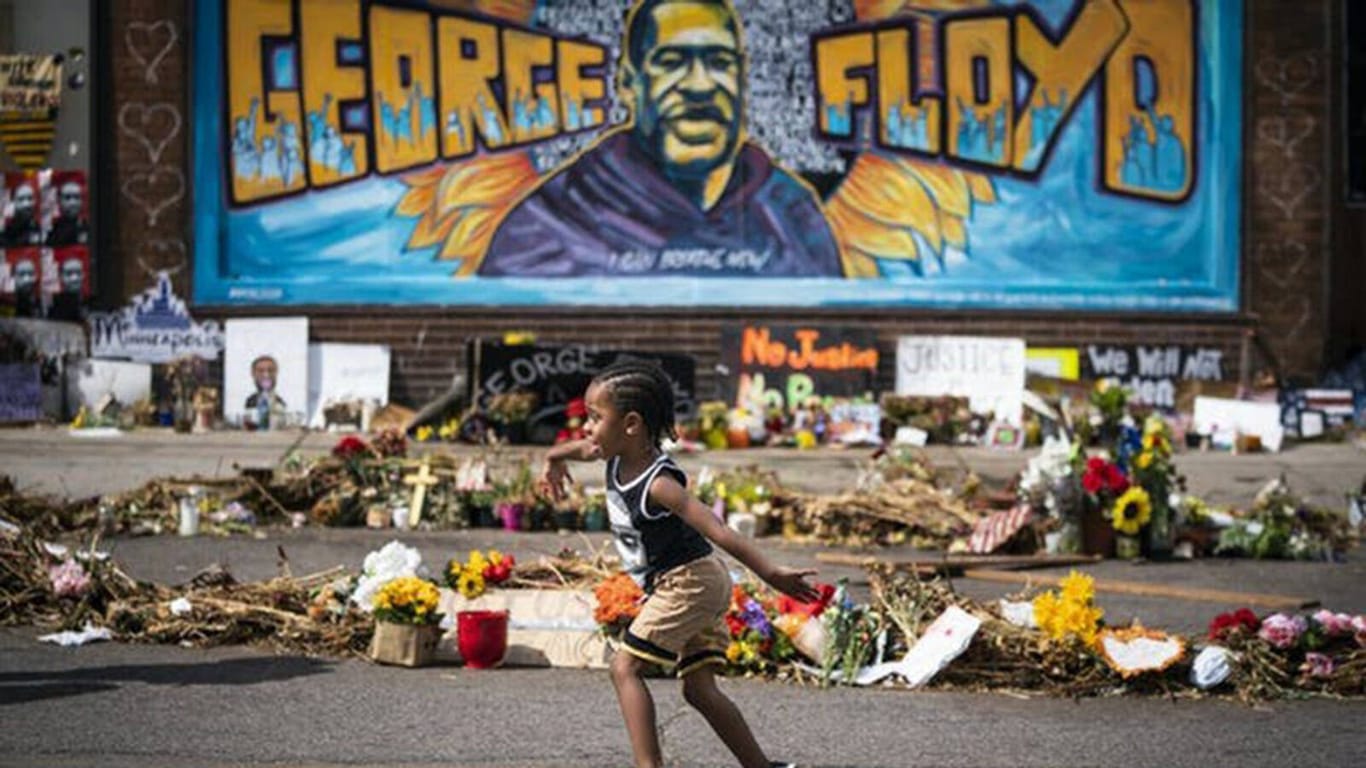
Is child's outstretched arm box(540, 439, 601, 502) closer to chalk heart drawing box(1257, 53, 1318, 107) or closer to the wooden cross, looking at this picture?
the wooden cross

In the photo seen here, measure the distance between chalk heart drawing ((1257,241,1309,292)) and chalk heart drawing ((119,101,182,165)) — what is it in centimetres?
1262

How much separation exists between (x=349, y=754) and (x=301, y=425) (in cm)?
1491

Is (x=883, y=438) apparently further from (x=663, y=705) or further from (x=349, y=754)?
(x=349, y=754)

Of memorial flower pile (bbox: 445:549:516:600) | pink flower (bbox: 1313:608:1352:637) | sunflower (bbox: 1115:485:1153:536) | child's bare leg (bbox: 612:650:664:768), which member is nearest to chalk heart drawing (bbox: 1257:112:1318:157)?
sunflower (bbox: 1115:485:1153:536)

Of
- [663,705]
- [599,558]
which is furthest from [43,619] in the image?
[663,705]

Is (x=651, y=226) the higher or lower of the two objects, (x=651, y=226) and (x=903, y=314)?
A: the higher

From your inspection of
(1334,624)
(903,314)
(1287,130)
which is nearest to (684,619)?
(1334,624)

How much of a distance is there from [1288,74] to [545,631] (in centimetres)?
1569

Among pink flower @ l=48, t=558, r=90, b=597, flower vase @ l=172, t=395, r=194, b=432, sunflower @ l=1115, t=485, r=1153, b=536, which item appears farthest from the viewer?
flower vase @ l=172, t=395, r=194, b=432

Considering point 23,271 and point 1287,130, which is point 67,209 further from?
point 1287,130

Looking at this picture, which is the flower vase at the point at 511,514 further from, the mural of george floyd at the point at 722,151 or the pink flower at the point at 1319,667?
the mural of george floyd at the point at 722,151

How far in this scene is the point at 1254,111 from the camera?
73.6 ft

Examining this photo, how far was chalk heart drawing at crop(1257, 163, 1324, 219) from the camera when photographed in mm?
22375

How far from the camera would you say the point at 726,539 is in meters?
6.34
